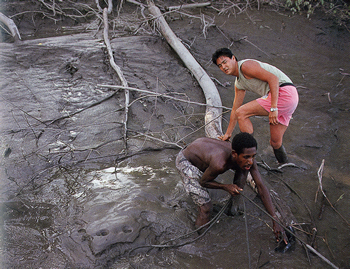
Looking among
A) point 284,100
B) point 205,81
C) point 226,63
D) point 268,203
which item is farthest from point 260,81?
point 205,81

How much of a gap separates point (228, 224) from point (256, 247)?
1.24ft

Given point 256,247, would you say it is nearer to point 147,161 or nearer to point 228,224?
point 228,224

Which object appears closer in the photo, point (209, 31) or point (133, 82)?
point (133, 82)

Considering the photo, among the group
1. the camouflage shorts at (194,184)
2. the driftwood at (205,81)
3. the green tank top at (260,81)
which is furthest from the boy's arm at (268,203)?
the driftwood at (205,81)

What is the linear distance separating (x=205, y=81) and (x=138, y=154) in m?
2.37

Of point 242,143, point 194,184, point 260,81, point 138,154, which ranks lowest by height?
point 138,154

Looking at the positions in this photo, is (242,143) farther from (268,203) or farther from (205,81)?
(205,81)

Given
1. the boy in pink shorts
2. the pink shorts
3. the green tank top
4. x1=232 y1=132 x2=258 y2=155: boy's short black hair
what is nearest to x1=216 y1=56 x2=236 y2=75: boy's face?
the boy in pink shorts

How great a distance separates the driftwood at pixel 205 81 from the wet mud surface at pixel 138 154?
0.25m

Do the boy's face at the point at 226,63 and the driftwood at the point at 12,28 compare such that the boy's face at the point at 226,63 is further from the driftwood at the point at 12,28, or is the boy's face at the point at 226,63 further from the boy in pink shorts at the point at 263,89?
the driftwood at the point at 12,28

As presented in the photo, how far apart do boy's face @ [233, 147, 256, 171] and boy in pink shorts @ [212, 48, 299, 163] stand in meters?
0.97

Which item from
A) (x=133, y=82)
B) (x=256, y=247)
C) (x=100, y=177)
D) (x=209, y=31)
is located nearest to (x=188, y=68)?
(x=133, y=82)

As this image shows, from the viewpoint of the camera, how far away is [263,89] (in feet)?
11.3

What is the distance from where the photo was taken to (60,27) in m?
8.48
